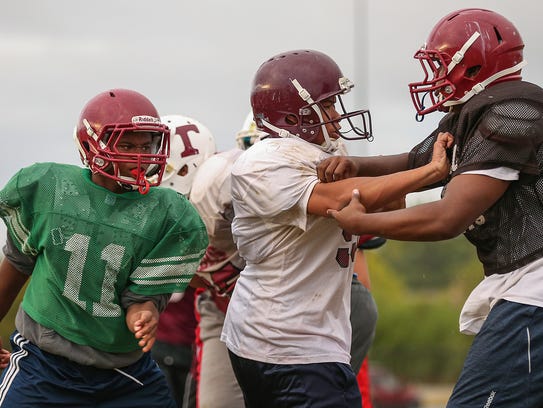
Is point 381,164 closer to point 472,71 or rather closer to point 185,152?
point 472,71

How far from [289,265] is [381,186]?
0.53 metres

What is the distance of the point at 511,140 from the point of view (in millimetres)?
4328

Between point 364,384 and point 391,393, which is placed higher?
point 364,384

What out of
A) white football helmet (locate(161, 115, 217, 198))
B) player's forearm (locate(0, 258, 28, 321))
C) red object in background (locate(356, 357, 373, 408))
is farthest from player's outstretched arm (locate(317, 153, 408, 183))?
white football helmet (locate(161, 115, 217, 198))

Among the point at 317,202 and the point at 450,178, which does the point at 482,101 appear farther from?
the point at 317,202

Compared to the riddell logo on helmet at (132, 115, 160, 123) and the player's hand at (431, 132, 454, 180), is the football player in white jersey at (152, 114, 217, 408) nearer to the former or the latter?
the riddell logo on helmet at (132, 115, 160, 123)

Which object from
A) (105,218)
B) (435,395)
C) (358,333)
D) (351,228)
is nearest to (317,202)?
(351,228)

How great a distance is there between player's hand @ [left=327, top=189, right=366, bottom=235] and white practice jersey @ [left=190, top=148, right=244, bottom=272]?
1.51 m

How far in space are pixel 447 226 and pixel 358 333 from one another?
7.21ft

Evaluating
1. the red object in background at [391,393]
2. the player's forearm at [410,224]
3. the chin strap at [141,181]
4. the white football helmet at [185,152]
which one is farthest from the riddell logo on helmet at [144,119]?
the red object in background at [391,393]

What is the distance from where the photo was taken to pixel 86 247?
16.2 feet

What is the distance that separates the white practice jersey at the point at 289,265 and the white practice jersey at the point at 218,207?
1.09 meters

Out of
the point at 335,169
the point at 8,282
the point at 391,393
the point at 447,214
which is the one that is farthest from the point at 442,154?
the point at 391,393

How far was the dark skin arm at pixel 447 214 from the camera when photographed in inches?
169
